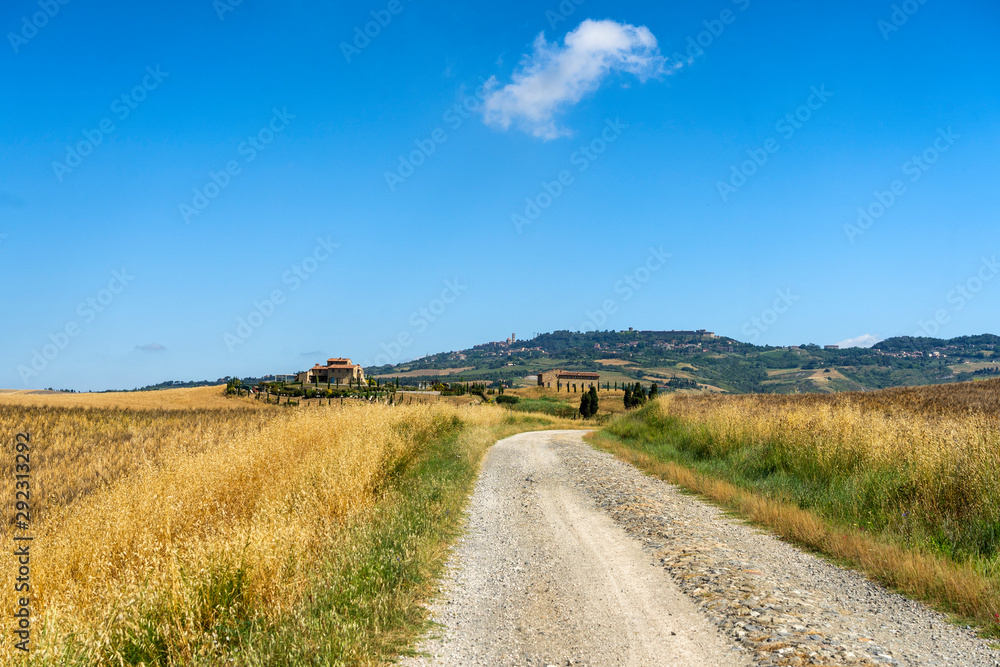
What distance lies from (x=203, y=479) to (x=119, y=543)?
2.56 metres

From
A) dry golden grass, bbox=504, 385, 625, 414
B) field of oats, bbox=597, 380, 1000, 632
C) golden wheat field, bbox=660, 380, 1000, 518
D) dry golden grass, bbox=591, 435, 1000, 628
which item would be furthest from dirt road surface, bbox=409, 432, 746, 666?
dry golden grass, bbox=504, 385, 625, 414

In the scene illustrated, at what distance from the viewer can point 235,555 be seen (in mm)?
5773

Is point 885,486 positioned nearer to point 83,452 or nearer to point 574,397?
point 83,452

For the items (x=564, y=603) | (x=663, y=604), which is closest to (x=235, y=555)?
(x=564, y=603)

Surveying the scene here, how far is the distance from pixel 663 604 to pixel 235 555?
474 centimetres

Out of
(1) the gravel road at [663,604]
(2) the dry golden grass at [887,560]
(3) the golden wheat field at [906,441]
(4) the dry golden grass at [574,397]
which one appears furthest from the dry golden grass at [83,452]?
(4) the dry golden grass at [574,397]

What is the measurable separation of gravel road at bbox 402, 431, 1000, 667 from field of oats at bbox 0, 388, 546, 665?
72cm

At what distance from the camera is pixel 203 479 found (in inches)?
364

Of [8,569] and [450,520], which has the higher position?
[8,569]

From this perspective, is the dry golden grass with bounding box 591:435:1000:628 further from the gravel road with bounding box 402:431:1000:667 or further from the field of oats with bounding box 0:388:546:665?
the field of oats with bounding box 0:388:546:665

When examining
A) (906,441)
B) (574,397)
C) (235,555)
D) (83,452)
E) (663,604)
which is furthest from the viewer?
(574,397)

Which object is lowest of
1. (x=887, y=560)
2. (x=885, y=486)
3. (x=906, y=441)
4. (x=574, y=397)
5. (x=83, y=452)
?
(x=574, y=397)

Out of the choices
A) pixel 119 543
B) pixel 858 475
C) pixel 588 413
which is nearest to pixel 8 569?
pixel 119 543

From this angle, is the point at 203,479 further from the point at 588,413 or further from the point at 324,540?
the point at 588,413
